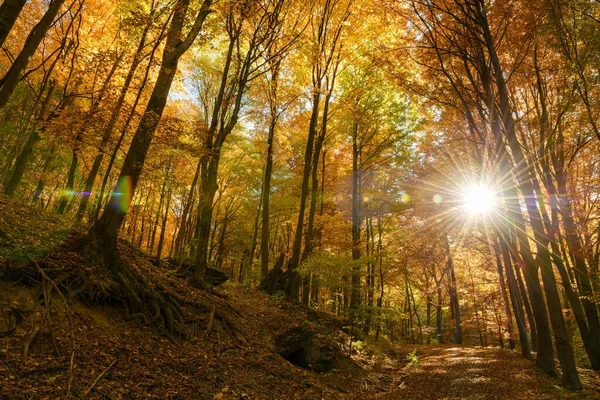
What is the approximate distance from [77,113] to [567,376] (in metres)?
14.4

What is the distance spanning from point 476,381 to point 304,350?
4.99 meters

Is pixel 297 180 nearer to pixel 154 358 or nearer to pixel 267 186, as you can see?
pixel 267 186

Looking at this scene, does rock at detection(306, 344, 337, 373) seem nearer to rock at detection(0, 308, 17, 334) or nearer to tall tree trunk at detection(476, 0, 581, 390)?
tall tree trunk at detection(476, 0, 581, 390)

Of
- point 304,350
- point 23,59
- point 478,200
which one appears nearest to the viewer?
point 23,59

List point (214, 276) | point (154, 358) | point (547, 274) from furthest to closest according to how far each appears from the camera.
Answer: point (214, 276) → point (547, 274) → point (154, 358)

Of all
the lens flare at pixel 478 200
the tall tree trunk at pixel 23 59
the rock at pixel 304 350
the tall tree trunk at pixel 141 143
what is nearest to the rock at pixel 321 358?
the rock at pixel 304 350

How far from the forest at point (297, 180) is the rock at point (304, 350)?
0.22ft

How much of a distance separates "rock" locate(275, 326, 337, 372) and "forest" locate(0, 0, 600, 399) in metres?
0.07

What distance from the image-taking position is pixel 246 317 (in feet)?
31.6

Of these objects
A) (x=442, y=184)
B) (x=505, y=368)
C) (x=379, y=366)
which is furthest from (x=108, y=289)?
(x=442, y=184)

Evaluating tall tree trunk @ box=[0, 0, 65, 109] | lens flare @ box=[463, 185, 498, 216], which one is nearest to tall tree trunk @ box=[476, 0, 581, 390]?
lens flare @ box=[463, 185, 498, 216]

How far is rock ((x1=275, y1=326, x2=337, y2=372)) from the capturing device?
27.5ft

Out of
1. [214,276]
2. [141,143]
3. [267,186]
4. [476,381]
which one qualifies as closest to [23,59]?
[141,143]

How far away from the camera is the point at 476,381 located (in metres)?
8.66
